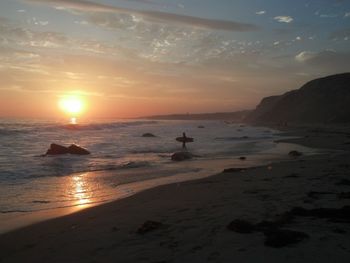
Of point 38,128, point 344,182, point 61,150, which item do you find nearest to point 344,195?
point 344,182

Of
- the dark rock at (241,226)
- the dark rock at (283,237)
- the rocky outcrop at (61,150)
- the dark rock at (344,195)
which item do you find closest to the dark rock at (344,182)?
the dark rock at (344,195)

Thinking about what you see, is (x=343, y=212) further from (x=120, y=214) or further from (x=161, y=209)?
(x=120, y=214)

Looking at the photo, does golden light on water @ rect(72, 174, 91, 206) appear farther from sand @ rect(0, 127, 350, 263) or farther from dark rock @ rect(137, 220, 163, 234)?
dark rock @ rect(137, 220, 163, 234)

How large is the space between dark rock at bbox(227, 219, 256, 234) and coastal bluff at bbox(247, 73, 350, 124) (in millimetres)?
86328

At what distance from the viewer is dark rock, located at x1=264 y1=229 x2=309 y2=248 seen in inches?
242

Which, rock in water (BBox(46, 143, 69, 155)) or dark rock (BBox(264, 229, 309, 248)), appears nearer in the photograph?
dark rock (BBox(264, 229, 309, 248))

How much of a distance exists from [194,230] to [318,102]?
10907 centimetres

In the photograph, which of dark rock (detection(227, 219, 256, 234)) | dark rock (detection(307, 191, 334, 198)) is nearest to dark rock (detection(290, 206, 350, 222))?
dark rock (detection(227, 219, 256, 234))

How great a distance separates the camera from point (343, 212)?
7773 millimetres

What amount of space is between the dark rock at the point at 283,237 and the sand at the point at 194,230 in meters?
0.06

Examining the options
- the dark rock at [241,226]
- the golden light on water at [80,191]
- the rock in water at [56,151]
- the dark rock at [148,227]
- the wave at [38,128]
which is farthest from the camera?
the wave at [38,128]

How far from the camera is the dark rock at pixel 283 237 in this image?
6.15 metres

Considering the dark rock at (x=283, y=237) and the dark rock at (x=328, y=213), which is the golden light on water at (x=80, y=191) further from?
the dark rock at (x=283, y=237)

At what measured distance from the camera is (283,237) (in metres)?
6.32
